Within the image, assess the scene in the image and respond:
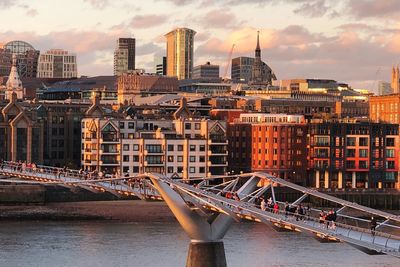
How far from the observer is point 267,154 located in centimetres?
12619

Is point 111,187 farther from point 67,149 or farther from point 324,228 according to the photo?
point 67,149

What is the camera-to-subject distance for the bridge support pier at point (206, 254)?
53312mm

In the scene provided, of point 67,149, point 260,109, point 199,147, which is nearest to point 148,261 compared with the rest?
point 199,147

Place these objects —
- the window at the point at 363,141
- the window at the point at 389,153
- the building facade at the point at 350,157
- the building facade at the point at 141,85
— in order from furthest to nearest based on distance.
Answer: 1. the building facade at the point at 141,85
2. the window at the point at 389,153
3. the window at the point at 363,141
4. the building facade at the point at 350,157

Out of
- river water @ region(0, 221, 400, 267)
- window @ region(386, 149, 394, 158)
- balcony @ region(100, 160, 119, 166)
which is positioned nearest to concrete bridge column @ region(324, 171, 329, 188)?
window @ region(386, 149, 394, 158)

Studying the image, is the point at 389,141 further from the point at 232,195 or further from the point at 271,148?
the point at 232,195

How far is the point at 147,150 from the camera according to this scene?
117 metres

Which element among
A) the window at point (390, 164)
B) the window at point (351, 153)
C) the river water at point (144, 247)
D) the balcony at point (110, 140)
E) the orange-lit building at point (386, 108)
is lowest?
the river water at point (144, 247)

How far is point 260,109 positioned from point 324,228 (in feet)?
358

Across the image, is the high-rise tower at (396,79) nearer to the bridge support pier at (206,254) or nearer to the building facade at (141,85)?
the building facade at (141,85)

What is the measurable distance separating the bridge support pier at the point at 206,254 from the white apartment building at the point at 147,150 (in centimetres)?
6210

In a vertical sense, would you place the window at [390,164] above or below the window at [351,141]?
below

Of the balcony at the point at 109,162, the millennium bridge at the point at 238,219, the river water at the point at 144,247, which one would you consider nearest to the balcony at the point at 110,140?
the balcony at the point at 109,162

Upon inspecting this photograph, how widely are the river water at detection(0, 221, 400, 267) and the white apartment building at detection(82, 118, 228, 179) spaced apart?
1263 inches
